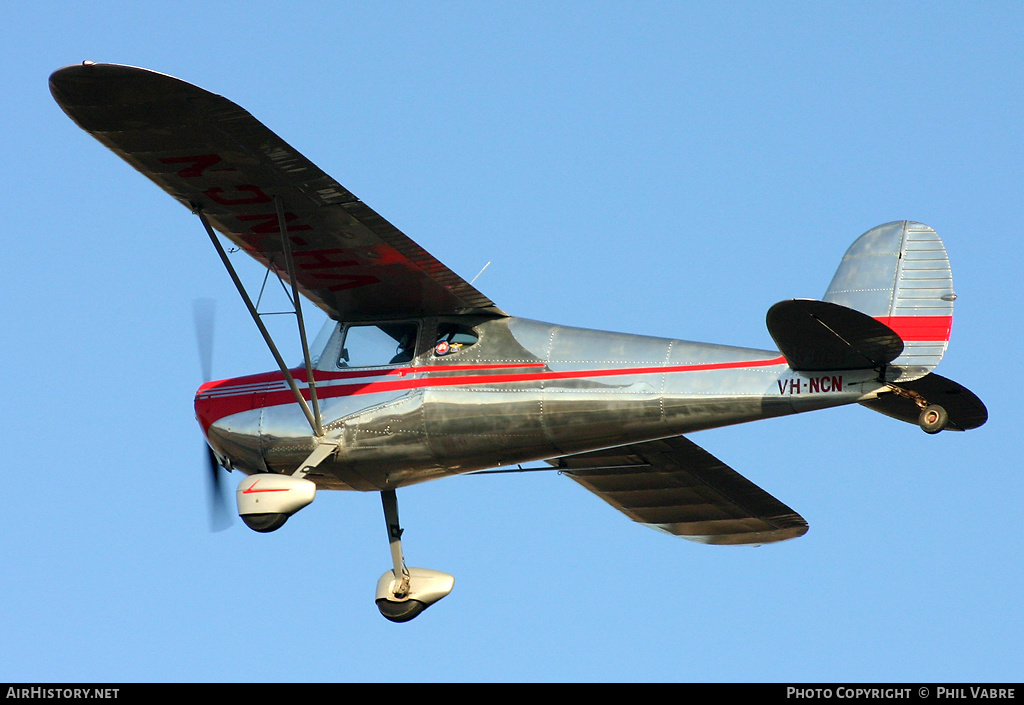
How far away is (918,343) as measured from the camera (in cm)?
1311

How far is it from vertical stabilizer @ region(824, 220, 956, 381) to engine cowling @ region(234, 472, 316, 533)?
16.7ft

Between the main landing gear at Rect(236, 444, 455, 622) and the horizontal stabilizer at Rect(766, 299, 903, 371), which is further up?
the horizontal stabilizer at Rect(766, 299, 903, 371)

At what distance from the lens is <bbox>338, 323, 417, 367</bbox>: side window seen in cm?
1514

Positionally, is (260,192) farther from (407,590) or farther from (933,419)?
(933,419)

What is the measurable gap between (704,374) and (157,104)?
526 centimetres

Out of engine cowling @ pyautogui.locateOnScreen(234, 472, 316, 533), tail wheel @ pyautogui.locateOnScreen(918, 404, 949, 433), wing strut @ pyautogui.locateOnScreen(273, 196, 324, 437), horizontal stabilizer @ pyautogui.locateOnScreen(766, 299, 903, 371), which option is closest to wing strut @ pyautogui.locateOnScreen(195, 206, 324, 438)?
wing strut @ pyautogui.locateOnScreen(273, 196, 324, 437)

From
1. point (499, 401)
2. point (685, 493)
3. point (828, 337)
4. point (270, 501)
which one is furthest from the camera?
point (685, 493)

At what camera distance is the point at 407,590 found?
15625mm

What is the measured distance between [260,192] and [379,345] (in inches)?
81.0

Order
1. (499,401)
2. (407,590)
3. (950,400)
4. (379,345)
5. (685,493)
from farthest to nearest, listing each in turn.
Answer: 1. (685,493)
2. (407,590)
3. (379,345)
4. (499,401)
5. (950,400)

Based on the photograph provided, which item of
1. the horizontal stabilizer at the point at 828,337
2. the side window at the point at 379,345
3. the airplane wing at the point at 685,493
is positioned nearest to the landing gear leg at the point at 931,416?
the horizontal stabilizer at the point at 828,337

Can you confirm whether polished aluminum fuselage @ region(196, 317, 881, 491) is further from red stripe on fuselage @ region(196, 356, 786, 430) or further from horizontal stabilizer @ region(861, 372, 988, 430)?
horizontal stabilizer @ region(861, 372, 988, 430)

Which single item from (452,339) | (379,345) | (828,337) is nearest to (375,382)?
(379,345)

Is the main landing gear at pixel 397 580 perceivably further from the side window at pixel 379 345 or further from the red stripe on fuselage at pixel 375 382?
the side window at pixel 379 345
